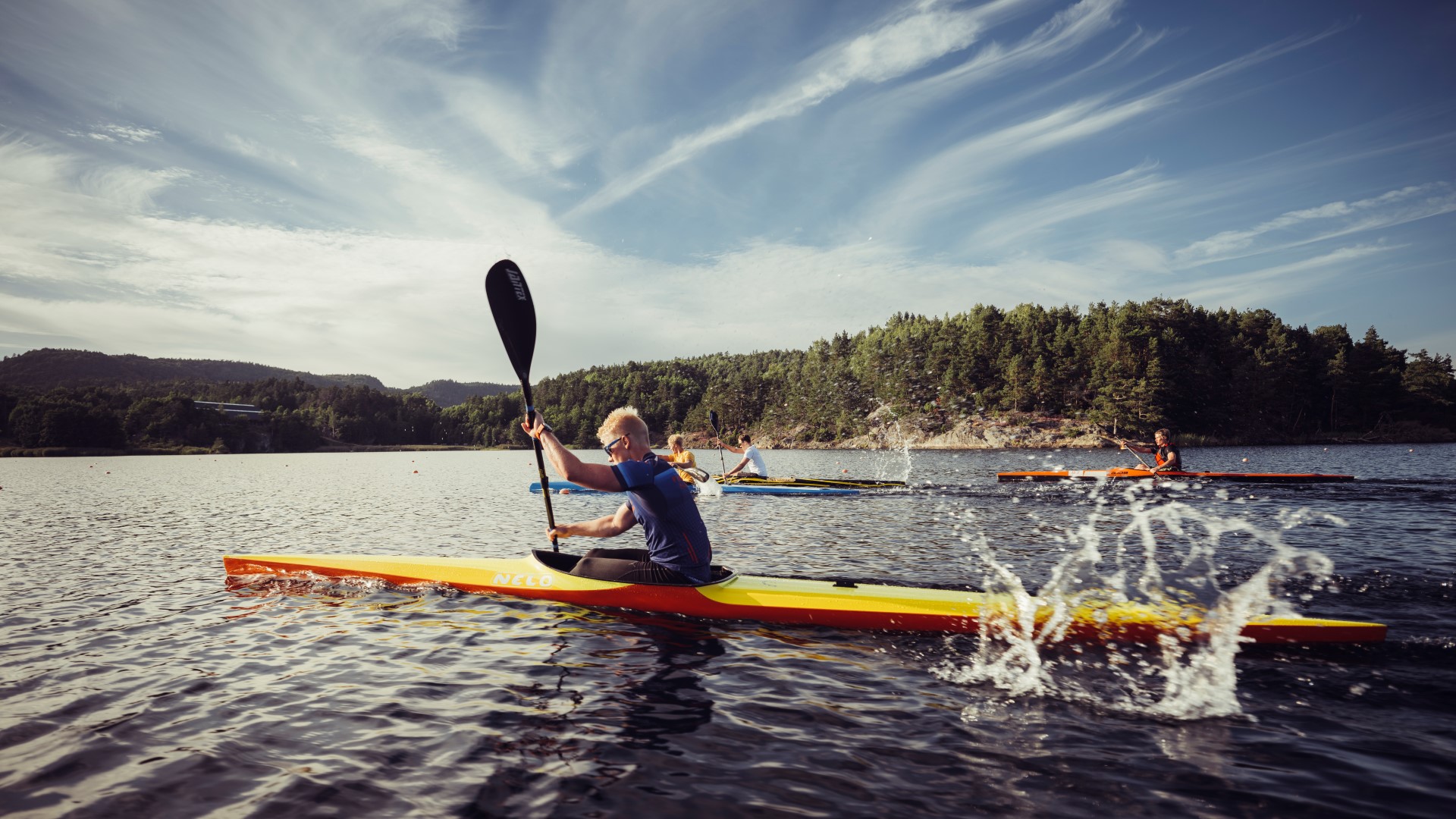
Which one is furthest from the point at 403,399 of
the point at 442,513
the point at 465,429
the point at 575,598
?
the point at 575,598

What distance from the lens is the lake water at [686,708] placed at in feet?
14.5

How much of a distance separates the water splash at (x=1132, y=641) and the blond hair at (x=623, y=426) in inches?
157

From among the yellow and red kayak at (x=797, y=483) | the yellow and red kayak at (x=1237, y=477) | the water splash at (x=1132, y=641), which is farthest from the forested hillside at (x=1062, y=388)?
the water splash at (x=1132, y=641)

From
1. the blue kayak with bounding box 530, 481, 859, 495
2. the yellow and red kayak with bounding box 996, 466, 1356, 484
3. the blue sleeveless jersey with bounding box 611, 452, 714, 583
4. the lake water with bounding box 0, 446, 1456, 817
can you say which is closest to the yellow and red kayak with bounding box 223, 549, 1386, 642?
the lake water with bounding box 0, 446, 1456, 817

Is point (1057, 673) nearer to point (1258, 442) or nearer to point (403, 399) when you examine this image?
point (1258, 442)

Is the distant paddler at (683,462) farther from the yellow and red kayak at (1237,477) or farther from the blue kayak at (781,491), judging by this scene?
the yellow and red kayak at (1237,477)

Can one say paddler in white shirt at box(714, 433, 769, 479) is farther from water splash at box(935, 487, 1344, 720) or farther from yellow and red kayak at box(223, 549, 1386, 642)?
yellow and red kayak at box(223, 549, 1386, 642)

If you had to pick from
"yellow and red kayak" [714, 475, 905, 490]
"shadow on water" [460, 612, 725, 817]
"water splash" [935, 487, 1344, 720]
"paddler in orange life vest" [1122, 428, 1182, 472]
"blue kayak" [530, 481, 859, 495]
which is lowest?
"shadow on water" [460, 612, 725, 817]

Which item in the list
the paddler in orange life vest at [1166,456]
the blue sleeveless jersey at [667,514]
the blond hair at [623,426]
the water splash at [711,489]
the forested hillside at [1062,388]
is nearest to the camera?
the blue sleeveless jersey at [667,514]

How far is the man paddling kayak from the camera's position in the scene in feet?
22.6

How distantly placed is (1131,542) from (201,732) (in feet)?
52.4

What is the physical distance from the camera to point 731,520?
18.5 m

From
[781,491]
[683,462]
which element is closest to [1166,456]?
Answer: [781,491]

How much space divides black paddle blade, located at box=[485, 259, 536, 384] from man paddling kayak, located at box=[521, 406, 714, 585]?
6.71ft
